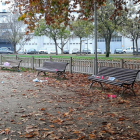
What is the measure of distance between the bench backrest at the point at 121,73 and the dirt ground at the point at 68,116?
631mm

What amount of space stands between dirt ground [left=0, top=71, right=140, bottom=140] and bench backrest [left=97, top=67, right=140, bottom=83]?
63 centimetres

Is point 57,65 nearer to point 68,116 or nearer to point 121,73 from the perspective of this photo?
point 121,73

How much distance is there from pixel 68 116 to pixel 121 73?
144 inches

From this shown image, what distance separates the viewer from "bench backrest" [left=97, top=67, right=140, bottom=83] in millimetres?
8414

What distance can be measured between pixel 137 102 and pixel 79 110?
6.39 feet

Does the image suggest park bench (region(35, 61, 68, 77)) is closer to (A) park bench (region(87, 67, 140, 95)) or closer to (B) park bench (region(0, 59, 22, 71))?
(A) park bench (region(87, 67, 140, 95))

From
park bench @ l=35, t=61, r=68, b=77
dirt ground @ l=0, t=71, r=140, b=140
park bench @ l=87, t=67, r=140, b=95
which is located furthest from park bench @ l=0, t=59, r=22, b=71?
park bench @ l=87, t=67, r=140, b=95

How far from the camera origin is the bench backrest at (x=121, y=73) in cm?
841

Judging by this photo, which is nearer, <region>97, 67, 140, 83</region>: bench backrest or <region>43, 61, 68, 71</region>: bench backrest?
<region>97, 67, 140, 83</region>: bench backrest

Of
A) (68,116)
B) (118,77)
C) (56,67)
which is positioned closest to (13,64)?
(56,67)

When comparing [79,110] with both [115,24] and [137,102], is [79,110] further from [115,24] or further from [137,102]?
[115,24]

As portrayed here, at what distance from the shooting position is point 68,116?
5.91 meters

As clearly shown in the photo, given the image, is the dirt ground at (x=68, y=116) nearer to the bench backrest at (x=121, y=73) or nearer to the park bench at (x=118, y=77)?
the park bench at (x=118, y=77)

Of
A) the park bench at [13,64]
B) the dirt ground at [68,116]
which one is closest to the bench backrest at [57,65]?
the park bench at [13,64]
